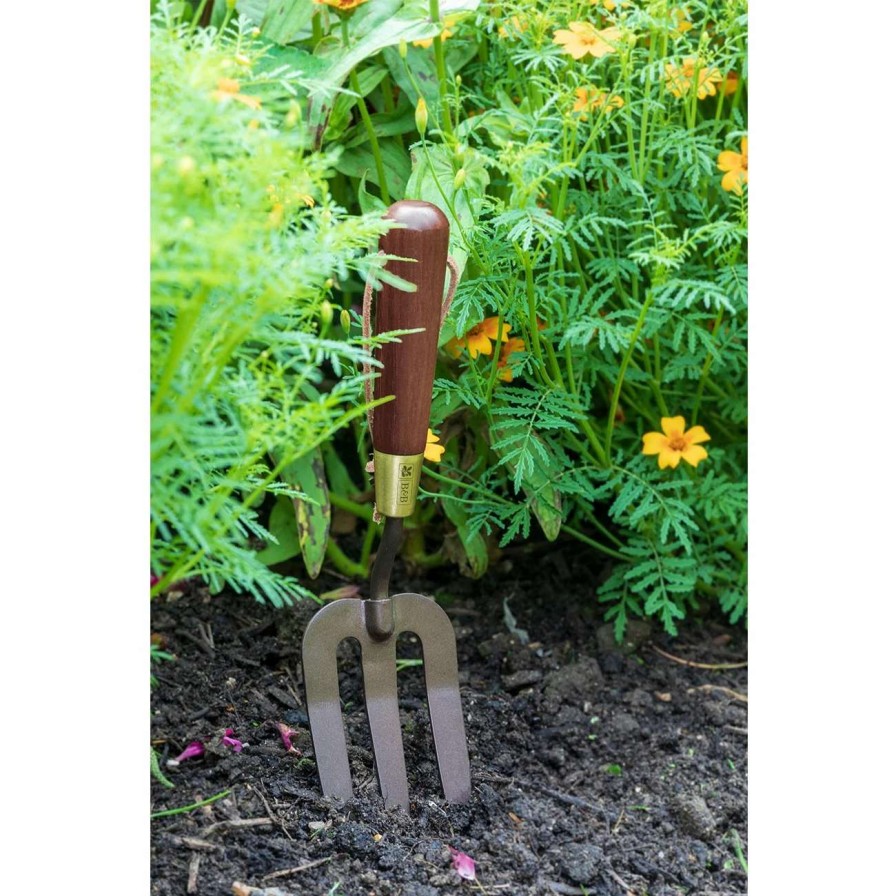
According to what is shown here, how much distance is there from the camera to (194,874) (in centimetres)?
92

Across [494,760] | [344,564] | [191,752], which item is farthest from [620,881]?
[344,564]

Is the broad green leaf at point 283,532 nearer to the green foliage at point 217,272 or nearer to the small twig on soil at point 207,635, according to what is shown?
the small twig on soil at point 207,635

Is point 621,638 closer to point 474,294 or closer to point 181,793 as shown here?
point 474,294

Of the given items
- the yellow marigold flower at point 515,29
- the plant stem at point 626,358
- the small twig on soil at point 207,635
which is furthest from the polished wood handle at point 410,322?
the small twig on soil at point 207,635

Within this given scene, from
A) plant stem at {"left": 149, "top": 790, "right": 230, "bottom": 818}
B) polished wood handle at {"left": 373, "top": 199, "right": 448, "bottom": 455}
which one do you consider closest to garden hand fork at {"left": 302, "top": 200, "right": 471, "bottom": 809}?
polished wood handle at {"left": 373, "top": 199, "right": 448, "bottom": 455}

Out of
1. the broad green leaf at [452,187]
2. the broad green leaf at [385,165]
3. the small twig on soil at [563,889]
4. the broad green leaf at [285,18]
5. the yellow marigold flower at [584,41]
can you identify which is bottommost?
the small twig on soil at [563,889]

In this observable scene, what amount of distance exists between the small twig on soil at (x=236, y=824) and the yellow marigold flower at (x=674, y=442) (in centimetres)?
66

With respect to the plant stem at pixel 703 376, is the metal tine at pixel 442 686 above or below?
below

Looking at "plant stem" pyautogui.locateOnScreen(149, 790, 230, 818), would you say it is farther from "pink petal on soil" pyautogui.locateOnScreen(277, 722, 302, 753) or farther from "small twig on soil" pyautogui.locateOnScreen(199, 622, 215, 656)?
"small twig on soil" pyautogui.locateOnScreen(199, 622, 215, 656)

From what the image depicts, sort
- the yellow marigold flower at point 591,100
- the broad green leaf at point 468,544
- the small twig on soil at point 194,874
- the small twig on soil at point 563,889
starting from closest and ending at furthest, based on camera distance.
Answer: the small twig on soil at point 194,874
the small twig on soil at point 563,889
the yellow marigold flower at point 591,100
the broad green leaf at point 468,544

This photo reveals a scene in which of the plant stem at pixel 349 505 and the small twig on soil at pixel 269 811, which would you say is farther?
the plant stem at pixel 349 505

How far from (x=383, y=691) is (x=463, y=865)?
0.73 feet

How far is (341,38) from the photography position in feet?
4.36

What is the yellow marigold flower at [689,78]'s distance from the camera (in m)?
1.28
